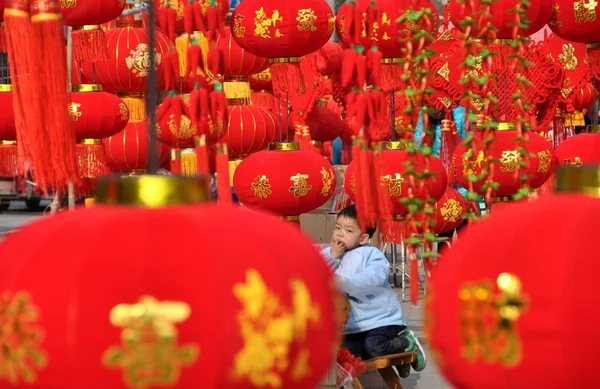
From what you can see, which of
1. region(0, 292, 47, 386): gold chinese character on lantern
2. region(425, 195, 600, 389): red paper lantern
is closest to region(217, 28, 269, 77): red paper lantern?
region(425, 195, 600, 389): red paper lantern

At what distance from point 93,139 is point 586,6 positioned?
2.49 metres

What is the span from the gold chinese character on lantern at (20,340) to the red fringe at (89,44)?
136 inches

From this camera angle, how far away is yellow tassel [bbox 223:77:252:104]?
21.5 feet

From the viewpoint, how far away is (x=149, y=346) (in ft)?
5.82

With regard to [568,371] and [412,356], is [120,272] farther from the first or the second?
[412,356]

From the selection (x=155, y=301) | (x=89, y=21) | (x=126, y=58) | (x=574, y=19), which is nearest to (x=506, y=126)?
(x=574, y=19)

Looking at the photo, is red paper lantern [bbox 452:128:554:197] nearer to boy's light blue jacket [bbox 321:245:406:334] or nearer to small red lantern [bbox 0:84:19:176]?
boy's light blue jacket [bbox 321:245:406:334]

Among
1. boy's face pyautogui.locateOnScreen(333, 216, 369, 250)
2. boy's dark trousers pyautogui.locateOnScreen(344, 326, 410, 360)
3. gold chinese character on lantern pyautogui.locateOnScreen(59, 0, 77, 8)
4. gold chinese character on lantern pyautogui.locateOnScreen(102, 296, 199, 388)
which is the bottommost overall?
boy's dark trousers pyautogui.locateOnScreen(344, 326, 410, 360)

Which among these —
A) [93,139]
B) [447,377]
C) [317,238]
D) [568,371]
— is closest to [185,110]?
[447,377]

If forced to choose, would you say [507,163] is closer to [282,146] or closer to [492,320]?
[282,146]

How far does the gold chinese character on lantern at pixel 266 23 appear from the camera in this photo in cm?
463

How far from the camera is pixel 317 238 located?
6.79 meters

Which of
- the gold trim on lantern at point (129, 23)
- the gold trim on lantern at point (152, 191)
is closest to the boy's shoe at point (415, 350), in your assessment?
the gold trim on lantern at point (129, 23)

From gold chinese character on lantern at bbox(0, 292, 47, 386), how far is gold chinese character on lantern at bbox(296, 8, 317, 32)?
2.96 meters
